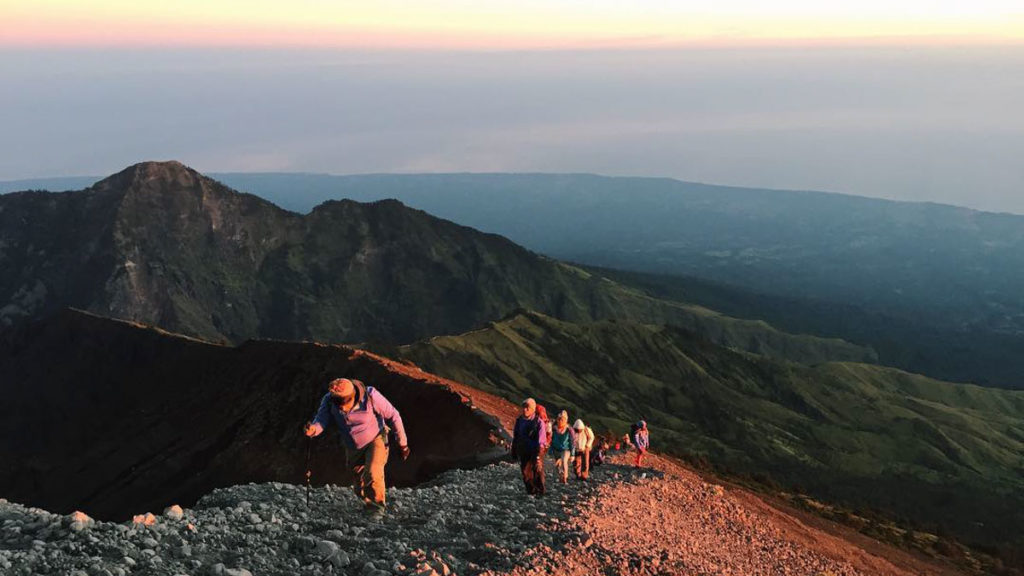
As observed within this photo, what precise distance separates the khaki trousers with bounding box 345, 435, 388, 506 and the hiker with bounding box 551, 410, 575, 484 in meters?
7.52

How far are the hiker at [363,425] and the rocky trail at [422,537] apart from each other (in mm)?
853

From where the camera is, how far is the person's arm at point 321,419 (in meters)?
14.3

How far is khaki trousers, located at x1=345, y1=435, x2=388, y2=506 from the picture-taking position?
15.1m

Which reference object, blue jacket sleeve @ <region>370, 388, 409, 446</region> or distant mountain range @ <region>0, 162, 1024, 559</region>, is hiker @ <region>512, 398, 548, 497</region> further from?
distant mountain range @ <region>0, 162, 1024, 559</region>

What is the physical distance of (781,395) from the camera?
611 ft

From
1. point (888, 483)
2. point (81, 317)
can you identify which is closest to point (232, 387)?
point (81, 317)

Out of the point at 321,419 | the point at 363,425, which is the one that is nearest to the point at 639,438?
the point at 363,425

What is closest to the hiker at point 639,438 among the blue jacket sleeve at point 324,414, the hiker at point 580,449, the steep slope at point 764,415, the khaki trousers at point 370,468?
the hiker at point 580,449

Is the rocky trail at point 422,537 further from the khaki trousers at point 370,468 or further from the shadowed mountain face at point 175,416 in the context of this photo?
the shadowed mountain face at point 175,416

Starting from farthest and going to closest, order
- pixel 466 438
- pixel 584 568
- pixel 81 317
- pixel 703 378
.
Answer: pixel 703 378, pixel 81 317, pixel 466 438, pixel 584 568

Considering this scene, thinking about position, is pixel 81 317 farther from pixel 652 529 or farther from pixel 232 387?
pixel 652 529

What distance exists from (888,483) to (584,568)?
478 ft

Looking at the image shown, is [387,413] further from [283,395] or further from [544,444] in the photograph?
[283,395]

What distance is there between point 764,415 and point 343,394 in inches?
6504
